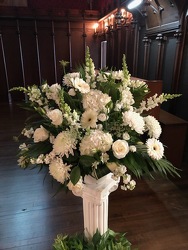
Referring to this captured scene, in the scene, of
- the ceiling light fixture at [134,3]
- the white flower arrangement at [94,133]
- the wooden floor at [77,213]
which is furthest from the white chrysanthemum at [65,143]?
the ceiling light fixture at [134,3]

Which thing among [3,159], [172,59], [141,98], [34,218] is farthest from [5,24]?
[141,98]

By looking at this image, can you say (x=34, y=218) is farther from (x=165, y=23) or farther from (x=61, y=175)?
(x=165, y=23)

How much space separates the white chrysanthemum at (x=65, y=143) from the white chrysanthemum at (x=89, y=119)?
6cm

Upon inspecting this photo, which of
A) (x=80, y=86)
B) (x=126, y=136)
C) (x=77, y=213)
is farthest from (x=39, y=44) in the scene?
(x=126, y=136)

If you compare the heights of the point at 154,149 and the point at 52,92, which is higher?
the point at 52,92

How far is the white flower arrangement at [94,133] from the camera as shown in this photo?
2.41 ft

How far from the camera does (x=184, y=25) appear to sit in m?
2.80

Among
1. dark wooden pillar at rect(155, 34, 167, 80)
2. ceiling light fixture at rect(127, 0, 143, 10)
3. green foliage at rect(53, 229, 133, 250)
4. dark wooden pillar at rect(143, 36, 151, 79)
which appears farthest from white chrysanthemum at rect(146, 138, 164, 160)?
dark wooden pillar at rect(143, 36, 151, 79)

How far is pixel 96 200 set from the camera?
0.98 metres

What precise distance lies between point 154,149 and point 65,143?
1.13 ft

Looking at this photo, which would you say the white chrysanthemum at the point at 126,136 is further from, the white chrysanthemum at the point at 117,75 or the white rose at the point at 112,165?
the white chrysanthemum at the point at 117,75

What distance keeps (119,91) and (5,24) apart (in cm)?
636

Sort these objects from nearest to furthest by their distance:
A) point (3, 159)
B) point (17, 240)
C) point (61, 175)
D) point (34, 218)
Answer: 1. point (61, 175)
2. point (17, 240)
3. point (34, 218)
4. point (3, 159)

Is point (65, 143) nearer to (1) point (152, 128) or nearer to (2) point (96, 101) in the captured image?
(2) point (96, 101)
